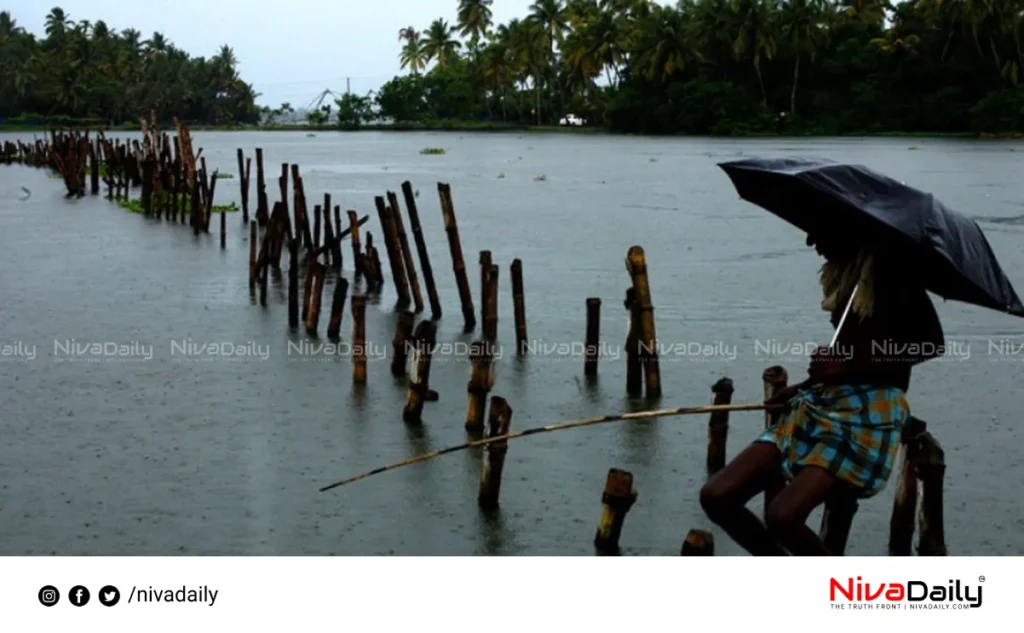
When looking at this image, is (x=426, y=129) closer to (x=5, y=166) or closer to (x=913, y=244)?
(x=5, y=166)

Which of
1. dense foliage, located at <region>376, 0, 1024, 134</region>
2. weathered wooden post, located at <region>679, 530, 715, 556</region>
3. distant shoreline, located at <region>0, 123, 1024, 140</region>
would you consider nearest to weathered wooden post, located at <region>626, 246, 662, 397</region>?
weathered wooden post, located at <region>679, 530, 715, 556</region>

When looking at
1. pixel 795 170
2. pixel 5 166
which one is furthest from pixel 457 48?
pixel 795 170

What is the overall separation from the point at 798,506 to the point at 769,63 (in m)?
76.9

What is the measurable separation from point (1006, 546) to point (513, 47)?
300ft

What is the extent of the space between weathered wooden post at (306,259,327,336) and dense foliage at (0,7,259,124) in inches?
3402

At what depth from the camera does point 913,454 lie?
5746 millimetres

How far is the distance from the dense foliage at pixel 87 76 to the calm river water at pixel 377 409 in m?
79.4

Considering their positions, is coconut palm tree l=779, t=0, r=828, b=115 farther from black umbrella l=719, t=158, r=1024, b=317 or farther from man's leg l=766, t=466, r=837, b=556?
man's leg l=766, t=466, r=837, b=556

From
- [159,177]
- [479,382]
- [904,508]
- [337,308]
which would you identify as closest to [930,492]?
[904,508]

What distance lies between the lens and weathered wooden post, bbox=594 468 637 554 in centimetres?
555

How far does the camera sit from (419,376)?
8.20 m

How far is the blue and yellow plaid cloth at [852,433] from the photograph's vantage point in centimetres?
Answer: 447
